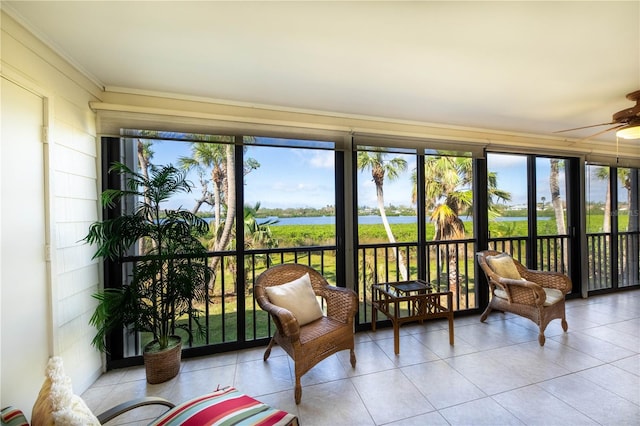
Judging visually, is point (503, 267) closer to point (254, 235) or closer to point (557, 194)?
point (557, 194)

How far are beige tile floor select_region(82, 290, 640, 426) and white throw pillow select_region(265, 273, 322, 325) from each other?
465 mm

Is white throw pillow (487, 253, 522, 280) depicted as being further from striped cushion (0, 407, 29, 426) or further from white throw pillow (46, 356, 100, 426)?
striped cushion (0, 407, 29, 426)

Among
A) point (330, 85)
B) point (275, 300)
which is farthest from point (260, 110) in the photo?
point (275, 300)

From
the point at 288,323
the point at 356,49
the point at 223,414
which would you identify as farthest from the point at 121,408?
the point at 356,49

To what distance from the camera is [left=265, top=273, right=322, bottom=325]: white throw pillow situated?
2.24m

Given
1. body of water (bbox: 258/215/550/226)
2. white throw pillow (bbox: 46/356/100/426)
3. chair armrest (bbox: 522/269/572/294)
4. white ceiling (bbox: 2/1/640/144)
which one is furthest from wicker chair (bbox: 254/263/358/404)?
chair armrest (bbox: 522/269/572/294)

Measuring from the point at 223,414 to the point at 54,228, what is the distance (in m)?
1.62

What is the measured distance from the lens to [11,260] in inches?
57.1

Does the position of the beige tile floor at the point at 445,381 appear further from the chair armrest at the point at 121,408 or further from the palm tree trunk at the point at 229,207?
the palm tree trunk at the point at 229,207

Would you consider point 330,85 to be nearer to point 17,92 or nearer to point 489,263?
point 17,92

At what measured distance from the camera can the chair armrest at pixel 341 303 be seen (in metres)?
2.26

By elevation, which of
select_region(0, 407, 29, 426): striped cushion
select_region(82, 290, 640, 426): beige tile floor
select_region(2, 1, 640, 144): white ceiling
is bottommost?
select_region(82, 290, 640, 426): beige tile floor

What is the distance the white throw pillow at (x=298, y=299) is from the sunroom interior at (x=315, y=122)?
0.48 m

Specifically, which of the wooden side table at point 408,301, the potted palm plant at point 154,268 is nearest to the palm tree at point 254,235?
the potted palm plant at point 154,268
